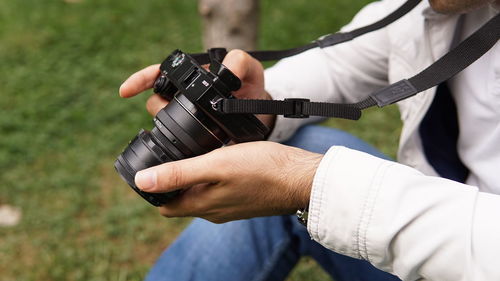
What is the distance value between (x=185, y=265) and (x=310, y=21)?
2.40 metres

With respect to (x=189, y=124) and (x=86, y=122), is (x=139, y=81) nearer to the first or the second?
(x=189, y=124)

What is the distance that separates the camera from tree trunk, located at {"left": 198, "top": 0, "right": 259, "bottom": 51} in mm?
2199

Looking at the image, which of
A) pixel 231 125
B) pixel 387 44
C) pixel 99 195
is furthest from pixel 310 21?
pixel 231 125

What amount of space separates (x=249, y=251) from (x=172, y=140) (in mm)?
463

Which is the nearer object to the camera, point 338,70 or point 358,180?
point 358,180

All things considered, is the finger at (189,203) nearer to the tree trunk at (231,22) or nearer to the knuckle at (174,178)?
the knuckle at (174,178)

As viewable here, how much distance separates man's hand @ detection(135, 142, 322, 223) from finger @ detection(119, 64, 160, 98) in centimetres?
31

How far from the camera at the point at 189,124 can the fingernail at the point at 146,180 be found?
3.0 inches

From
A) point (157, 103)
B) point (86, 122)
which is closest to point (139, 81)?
point (157, 103)

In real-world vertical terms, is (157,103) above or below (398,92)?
above

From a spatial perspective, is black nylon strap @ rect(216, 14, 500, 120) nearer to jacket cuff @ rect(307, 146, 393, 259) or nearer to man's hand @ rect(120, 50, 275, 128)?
jacket cuff @ rect(307, 146, 393, 259)

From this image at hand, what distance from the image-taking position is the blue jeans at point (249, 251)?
4.88ft

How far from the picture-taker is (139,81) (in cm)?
137

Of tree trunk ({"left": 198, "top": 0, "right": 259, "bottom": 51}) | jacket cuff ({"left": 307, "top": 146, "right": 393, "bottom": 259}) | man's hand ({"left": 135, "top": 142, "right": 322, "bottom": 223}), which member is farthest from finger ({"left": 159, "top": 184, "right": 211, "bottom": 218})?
tree trunk ({"left": 198, "top": 0, "right": 259, "bottom": 51})
